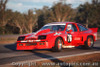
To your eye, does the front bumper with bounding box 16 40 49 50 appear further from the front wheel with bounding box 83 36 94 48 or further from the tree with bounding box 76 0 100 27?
the tree with bounding box 76 0 100 27

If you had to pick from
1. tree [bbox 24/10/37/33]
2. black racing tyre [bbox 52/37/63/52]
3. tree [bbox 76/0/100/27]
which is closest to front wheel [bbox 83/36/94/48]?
black racing tyre [bbox 52/37/63/52]

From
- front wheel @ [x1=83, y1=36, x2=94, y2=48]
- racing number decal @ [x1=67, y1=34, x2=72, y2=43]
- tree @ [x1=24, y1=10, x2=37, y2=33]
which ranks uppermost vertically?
tree @ [x1=24, y1=10, x2=37, y2=33]

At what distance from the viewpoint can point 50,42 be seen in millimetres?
8117

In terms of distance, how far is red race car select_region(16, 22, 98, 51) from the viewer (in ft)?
26.8

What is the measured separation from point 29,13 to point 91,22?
57.0 feet

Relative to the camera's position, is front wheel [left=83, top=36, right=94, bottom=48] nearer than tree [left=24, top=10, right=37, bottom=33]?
Yes

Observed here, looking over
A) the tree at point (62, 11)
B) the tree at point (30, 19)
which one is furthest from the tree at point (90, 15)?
the tree at point (30, 19)

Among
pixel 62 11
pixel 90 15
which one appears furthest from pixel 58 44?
pixel 90 15

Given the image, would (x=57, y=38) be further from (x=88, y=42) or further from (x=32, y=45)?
(x=88, y=42)

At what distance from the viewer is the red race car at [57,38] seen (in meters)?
8.16

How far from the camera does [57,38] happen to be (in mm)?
8414

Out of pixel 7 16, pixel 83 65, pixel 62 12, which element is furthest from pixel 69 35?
pixel 7 16

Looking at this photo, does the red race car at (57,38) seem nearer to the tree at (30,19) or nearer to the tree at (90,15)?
the tree at (30,19)

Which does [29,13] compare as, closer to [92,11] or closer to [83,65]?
[92,11]
